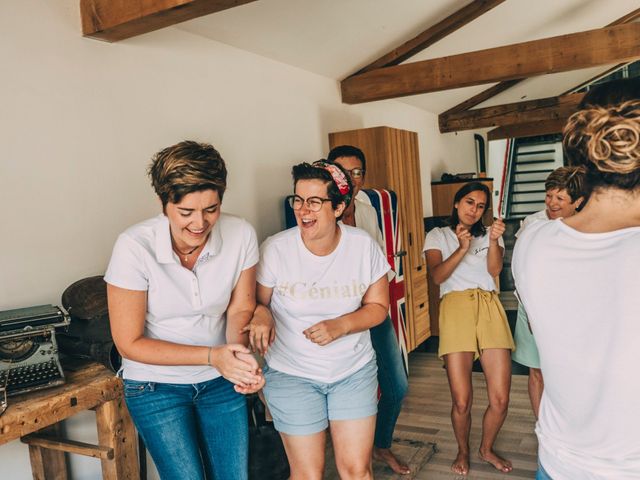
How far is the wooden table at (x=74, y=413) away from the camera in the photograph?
186cm

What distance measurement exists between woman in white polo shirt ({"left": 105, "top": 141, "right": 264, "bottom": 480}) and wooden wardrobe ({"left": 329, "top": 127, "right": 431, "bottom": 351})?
3.03 meters

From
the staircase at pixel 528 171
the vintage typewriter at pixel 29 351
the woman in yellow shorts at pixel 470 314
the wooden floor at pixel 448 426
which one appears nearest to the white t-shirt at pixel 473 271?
the woman in yellow shorts at pixel 470 314

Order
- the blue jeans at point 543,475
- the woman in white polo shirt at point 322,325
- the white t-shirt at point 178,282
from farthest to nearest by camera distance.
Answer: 1. the woman in white polo shirt at point 322,325
2. the white t-shirt at point 178,282
3. the blue jeans at point 543,475

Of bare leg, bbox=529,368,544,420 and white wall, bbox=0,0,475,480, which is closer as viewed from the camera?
white wall, bbox=0,0,475,480

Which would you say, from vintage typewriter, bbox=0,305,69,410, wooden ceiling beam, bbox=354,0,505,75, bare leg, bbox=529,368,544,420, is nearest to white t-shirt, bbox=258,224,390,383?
vintage typewriter, bbox=0,305,69,410

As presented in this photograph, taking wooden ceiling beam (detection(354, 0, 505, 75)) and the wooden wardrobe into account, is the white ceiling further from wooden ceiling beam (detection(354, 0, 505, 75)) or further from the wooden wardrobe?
the wooden wardrobe

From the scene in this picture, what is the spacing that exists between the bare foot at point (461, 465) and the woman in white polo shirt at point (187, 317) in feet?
5.60

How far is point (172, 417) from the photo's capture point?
188 centimetres

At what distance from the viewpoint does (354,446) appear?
6.77ft

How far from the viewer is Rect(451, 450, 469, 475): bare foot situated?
3252 mm

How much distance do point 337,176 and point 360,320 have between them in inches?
21.8

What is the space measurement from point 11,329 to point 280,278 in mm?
950

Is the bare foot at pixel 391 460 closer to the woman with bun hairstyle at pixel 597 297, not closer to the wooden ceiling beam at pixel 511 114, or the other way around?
the woman with bun hairstyle at pixel 597 297

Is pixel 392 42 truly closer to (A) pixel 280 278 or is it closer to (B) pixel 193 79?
(B) pixel 193 79
